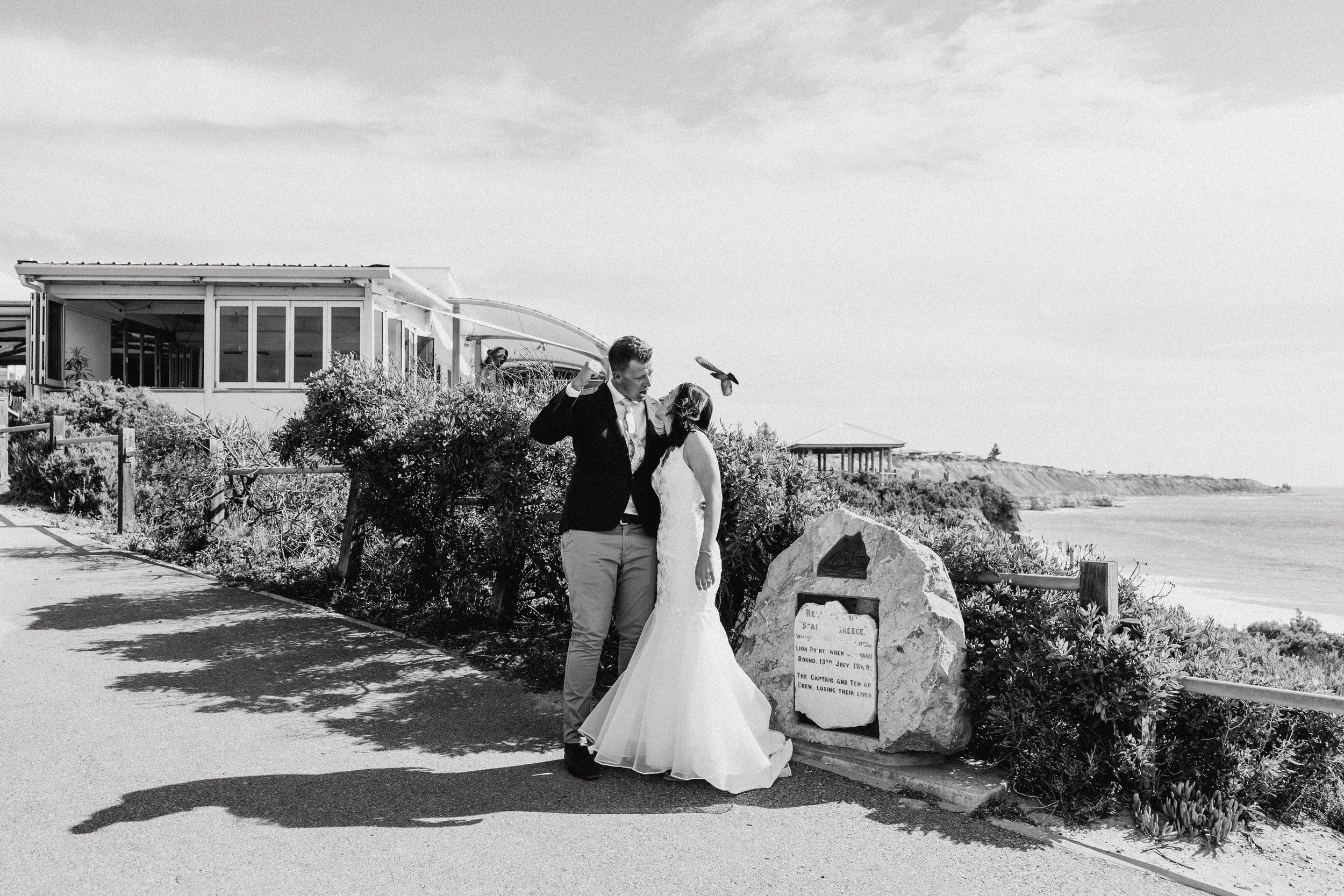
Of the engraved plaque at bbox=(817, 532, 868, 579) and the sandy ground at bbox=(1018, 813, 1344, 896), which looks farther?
the engraved plaque at bbox=(817, 532, 868, 579)

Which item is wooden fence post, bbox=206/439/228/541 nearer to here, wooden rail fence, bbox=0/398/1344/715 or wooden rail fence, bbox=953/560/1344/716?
wooden rail fence, bbox=0/398/1344/715

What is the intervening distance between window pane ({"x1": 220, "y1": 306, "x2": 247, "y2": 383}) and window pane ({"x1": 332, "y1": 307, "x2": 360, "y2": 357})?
190 centimetres

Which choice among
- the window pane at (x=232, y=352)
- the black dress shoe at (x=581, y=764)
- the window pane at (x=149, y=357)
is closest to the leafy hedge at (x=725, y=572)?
the black dress shoe at (x=581, y=764)

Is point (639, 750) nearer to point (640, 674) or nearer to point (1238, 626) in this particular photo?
point (640, 674)

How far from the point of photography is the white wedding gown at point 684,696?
14.2 feet

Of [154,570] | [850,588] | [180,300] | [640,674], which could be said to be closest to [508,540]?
[640,674]

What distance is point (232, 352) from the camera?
18547 millimetres

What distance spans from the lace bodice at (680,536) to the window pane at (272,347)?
15.9 m

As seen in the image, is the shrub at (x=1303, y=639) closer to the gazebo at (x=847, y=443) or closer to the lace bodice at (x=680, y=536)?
the lace bodice at (x=680, y=536)

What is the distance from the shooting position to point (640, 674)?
4.53 m

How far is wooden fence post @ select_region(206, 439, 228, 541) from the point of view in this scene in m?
10.9

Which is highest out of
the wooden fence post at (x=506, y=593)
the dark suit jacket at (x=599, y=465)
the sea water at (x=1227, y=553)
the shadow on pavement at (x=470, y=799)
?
the dark suit jacket at (x=599, y=465)

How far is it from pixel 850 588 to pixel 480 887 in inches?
92.4

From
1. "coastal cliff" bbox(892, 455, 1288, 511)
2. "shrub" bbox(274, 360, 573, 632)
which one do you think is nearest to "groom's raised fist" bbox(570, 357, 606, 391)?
"shrub" bbox(274, 360, 573, 632)
